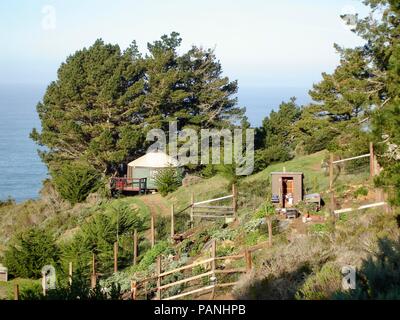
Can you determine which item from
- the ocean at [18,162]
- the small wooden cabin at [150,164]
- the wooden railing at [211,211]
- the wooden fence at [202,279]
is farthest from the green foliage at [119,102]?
the wooden fence at [202,279]

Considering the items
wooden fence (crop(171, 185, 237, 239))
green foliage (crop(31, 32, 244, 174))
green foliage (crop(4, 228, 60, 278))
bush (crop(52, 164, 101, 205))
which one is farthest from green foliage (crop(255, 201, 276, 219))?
green foliage (crop(31, 32, 244, 174))

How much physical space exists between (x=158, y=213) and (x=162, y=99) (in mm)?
14648

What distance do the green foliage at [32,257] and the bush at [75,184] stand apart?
10158 millimetres

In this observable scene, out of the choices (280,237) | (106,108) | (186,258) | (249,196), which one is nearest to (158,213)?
(249,196)

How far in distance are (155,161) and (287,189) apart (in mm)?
15884

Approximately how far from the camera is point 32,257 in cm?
2138

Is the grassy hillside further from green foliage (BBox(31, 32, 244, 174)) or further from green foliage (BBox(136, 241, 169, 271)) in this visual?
green foliage (BBox(31, 32, 244, 174))

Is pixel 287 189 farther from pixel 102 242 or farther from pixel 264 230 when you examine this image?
pixel 102 242

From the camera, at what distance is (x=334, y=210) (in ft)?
58.9

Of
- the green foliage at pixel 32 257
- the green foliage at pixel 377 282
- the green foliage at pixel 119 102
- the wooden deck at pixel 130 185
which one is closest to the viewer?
the green foliage at pixel 377 282

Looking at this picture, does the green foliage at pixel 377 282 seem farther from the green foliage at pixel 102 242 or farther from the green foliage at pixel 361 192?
the green foliage at pixel 102 242

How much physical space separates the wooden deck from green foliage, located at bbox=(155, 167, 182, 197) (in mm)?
1137

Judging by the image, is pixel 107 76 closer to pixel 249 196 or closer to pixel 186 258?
pixel 249 196

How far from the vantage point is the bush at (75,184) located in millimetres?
32219
